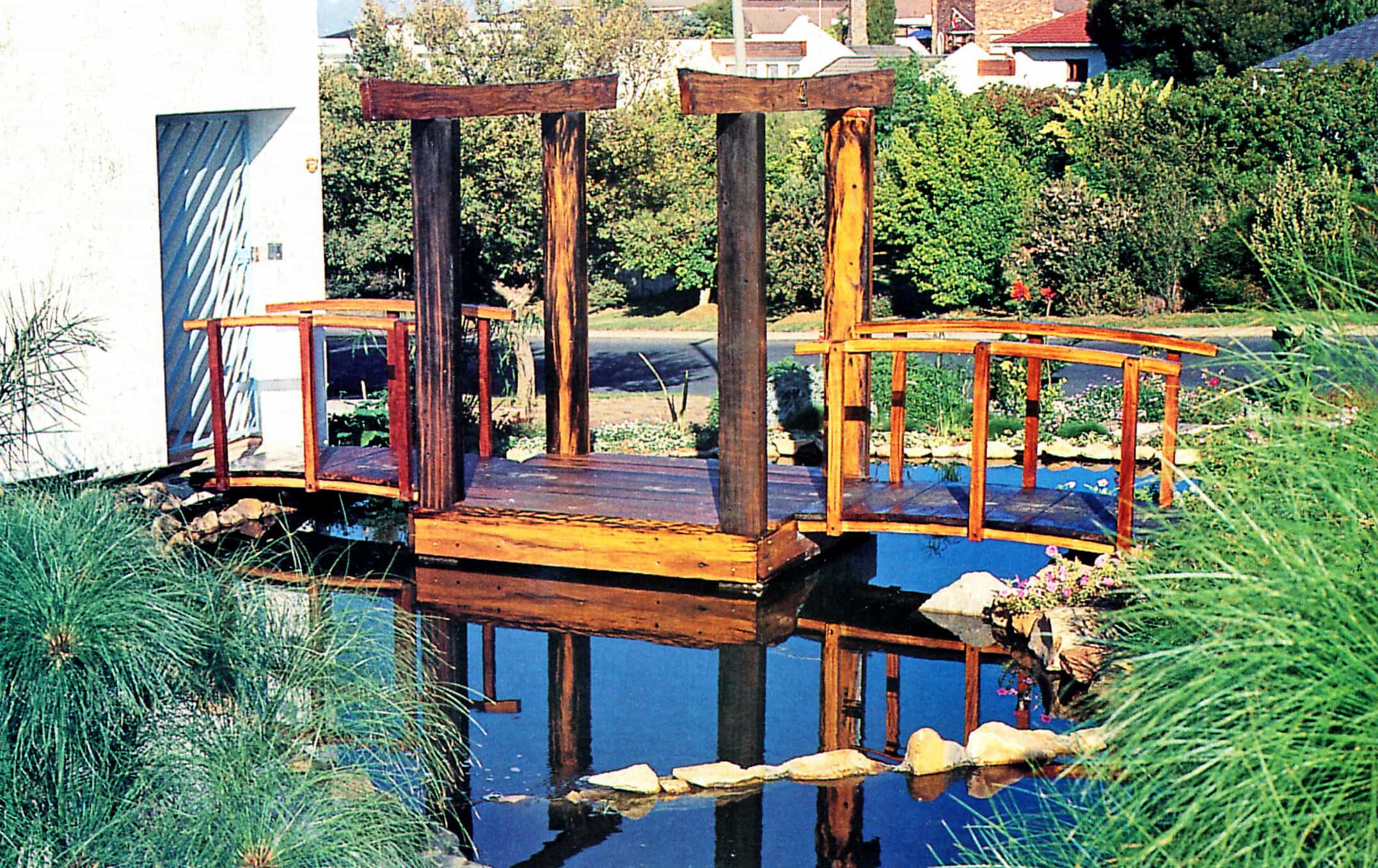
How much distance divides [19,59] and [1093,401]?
874 centimetres

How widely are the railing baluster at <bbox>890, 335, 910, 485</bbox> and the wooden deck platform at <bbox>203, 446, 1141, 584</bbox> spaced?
162 millimetres

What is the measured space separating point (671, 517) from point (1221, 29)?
119 feet

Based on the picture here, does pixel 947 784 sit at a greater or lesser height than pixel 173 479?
lesser

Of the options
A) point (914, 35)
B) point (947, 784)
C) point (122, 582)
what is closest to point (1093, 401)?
point (947, 784)

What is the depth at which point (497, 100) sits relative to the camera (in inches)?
352

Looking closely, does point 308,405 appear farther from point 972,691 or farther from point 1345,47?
point 1345,47

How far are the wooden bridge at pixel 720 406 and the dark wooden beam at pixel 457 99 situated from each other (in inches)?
0.5

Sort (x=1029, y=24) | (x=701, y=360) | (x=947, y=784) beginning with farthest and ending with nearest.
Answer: (x=1029, y=24) < (x=701, y=360) < (x=947, y=784)

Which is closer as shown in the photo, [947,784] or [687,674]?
[947,784]

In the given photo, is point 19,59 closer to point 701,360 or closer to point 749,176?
point 749,176

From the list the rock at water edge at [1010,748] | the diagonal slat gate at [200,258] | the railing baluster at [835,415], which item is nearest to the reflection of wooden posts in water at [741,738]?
the rock at water edge at [1010,748]

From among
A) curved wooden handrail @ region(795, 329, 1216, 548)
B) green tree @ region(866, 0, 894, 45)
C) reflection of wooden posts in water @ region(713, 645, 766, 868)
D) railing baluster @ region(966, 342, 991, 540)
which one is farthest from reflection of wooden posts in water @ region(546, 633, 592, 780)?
green tree @ region(866, 0, 894, 45)

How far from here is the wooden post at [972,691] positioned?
6.71m

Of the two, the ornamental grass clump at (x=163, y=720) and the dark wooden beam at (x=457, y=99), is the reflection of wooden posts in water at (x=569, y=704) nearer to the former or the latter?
the ornamental grass clump at (x=163, y=720)
